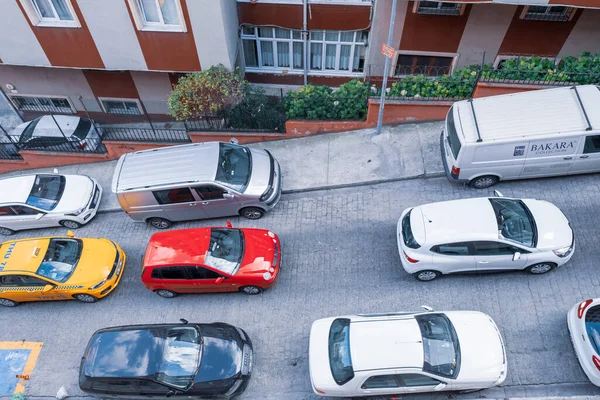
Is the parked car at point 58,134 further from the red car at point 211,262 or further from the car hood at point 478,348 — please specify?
the car hood at point 478,348

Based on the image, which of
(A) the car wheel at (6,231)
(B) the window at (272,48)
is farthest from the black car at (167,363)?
(B) the window at (272,48)

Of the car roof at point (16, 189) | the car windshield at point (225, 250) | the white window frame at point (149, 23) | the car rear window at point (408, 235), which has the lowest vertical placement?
the car rear window at point (408, 235)

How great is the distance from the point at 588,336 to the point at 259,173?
806 centimetres

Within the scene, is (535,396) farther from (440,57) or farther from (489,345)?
(440,57)

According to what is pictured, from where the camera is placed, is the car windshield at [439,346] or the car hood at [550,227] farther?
the car hood at [550,227]

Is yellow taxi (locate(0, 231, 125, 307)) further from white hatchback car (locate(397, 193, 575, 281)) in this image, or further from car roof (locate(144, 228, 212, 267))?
white hatchback car (locate(397, 193, 575, 281))

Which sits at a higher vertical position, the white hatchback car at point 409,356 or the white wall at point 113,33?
the white wall at point 113,33

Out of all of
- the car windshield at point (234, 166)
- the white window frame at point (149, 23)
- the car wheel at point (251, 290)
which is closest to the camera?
the car wheel at point (251, 290)

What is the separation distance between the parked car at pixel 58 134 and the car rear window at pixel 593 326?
14.6 metres

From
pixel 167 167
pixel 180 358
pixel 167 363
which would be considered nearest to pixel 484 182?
pixel 167 167

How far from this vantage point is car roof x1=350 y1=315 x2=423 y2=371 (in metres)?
7.82

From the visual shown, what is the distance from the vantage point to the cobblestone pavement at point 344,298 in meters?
9.06

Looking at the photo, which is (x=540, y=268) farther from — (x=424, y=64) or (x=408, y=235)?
(x=424, y=64)

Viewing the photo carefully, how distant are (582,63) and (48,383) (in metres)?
16.1
